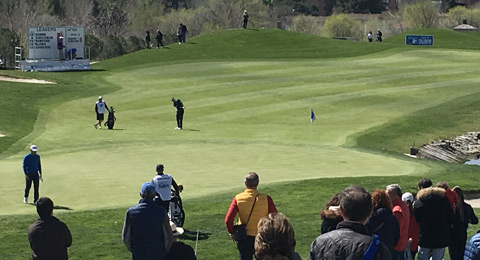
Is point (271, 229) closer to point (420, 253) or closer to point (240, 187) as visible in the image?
point (420, 253)

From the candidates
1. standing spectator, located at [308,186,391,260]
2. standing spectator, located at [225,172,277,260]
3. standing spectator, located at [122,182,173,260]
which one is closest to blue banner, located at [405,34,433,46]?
standing spectator, located at [225,172,277,260]

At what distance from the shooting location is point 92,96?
60750 mm

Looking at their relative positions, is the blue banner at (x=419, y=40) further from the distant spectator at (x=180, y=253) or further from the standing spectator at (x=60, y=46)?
the distant spectator at (x=180, y=253)

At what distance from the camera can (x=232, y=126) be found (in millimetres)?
47875

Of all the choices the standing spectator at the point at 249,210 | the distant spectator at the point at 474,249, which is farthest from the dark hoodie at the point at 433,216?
the distant spectator at the point at 474,249

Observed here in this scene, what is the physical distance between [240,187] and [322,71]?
151 feet

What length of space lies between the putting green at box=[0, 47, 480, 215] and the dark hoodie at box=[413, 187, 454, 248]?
10.9 meters

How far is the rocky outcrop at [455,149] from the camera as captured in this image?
43.1 meters

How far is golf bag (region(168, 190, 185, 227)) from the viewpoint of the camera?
64.4 ft

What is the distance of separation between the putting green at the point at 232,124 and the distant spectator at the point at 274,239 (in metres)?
15.2

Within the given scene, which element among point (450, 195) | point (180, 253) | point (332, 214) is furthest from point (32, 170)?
point (180, 253)

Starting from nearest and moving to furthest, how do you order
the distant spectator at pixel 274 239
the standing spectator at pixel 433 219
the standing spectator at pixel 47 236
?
the distant spectator at pixel 274 239 → the standing spectator at pixel 47 236 → the standing spectator at pixel 433 219

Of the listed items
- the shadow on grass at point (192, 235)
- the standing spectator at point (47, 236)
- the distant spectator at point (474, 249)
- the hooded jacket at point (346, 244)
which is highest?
the hooded jacket at point (346, 244)

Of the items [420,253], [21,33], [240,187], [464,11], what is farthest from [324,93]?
[464,11]
